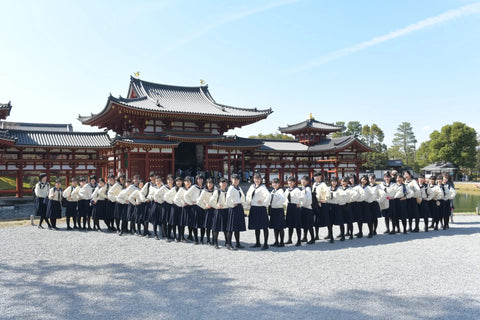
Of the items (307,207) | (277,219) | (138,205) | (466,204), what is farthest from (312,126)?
(277,219)

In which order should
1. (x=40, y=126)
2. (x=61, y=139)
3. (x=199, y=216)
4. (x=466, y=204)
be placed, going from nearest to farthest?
(x=199, y=216) < (x=61, y=139) < (x=466, y=204) < (x=40, y=126)

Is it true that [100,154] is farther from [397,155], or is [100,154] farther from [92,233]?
[397,155]

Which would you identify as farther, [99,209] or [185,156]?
[185,156]

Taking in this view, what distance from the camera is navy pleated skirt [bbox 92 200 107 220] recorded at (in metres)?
11.0

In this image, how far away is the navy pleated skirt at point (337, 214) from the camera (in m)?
9.40

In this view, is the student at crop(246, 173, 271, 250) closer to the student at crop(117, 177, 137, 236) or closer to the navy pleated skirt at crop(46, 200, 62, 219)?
the student at crop(117, 177, 137, 236)

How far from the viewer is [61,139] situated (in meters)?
21.8

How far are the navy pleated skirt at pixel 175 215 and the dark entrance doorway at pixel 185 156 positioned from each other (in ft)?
50.6

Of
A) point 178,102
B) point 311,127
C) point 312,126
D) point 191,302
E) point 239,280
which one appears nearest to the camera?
point 191,302

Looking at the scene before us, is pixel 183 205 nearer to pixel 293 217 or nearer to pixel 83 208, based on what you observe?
pixel 293 217

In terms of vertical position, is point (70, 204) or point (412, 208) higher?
point (70, 204)

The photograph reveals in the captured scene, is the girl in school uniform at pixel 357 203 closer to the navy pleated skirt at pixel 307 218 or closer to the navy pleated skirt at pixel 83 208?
the navy pleated skirt at pixel 307 218

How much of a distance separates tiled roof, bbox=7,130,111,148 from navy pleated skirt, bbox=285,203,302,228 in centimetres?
1656

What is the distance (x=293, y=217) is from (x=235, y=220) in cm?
160
